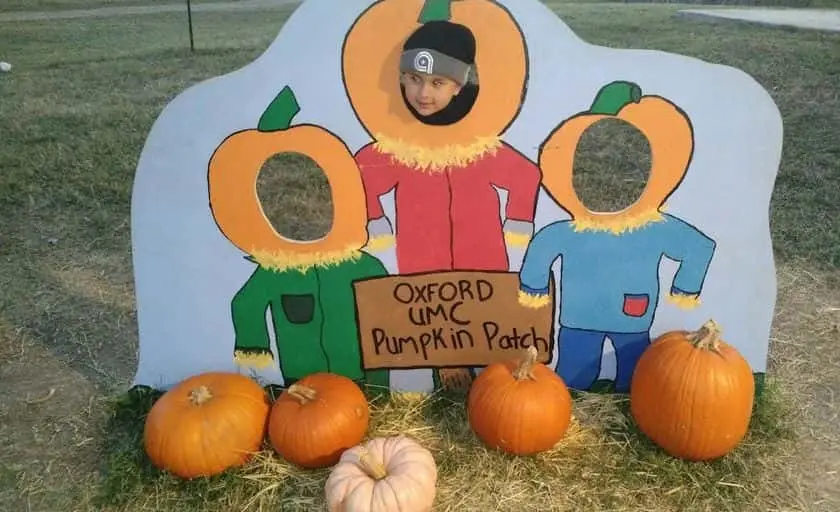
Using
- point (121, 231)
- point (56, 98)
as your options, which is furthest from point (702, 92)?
point (56, 98)

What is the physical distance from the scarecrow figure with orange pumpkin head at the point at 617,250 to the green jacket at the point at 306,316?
2.50 ft

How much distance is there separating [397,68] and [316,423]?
1.42 m

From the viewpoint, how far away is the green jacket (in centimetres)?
323

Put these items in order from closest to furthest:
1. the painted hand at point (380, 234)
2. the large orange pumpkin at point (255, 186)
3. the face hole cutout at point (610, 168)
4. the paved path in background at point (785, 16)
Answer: the large orange pumpkin at point (255, 186) < the painted hand at point (380, 234) < the face hole cutout at point (610, 168) < the paved path in background at point (785, 16)

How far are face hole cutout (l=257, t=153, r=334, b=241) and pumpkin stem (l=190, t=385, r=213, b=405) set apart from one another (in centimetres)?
217

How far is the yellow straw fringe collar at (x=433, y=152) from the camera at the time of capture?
117 inches

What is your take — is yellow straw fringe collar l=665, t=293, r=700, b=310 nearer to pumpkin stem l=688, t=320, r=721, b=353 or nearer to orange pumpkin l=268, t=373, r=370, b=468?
pumpkin stem l=688, t=320, r=721, b=353

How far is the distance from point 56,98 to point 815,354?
28.5ft

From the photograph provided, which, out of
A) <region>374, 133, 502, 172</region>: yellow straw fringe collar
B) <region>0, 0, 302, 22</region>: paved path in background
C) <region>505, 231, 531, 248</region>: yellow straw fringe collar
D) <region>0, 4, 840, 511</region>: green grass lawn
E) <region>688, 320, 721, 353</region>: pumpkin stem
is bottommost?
<region>0, 4, 840, 511</region>: green grass lawn

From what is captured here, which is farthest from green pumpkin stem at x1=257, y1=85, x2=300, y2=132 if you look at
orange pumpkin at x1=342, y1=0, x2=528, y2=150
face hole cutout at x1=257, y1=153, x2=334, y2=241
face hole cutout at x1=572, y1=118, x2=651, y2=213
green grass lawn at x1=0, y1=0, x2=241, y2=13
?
green grass lawn at x1=0, y1=0, x2=241, y2=13

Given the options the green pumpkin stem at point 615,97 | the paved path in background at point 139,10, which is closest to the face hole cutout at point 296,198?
the green pumpkin stem at point 615,97

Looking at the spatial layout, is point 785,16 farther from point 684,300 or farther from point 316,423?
point 316,423

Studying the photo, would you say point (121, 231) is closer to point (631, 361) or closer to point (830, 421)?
point (631, 361)

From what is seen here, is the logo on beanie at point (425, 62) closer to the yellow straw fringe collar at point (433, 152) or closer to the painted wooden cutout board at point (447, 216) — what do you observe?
the painted wooden cutout board at point (447, 216)
